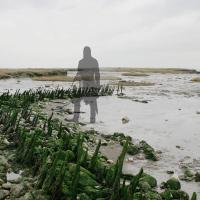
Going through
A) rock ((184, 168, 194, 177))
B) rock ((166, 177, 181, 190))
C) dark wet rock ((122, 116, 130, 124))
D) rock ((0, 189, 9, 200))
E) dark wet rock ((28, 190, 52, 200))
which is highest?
dark wet rock ((28, 190, 52, 200))

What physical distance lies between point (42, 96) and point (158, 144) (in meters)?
15.2

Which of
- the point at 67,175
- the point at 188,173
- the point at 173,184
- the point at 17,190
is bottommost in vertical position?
the point at 188,173

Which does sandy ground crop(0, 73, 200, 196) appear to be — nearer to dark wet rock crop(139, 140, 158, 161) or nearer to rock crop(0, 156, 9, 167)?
dark wet rock crop(139, 140, 158, 161)

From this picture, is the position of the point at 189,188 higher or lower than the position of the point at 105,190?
lower

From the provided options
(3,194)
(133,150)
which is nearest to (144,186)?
(3,194)

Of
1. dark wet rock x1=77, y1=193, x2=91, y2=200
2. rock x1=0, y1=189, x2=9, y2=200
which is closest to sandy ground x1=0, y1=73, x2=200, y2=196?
dark wet rock x1=77, y1=193, x2=91, y2=200

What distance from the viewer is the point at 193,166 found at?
495 inches

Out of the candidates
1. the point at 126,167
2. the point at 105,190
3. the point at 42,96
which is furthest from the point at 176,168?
the point at 42,96

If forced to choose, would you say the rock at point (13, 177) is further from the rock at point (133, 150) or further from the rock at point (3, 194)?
the rock at point (133, 150)

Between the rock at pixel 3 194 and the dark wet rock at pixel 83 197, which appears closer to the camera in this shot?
the dark wet rock at pixel 83 197

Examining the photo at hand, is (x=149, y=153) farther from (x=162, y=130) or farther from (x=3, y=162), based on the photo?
(x=162, y=130)

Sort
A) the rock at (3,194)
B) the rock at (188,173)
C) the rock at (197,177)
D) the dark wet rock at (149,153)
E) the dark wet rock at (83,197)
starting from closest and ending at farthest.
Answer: the dark wet rock at (83,197) → the rock at (3,194) → the rock at (197,177) → the rock at (188,173) → the dark wet rock at (149,153)

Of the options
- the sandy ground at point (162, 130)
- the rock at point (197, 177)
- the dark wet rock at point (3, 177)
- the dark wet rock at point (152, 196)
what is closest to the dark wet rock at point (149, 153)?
the sandy ground at point (162, 130)

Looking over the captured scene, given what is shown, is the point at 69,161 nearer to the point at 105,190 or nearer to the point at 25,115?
the point at 105,190
